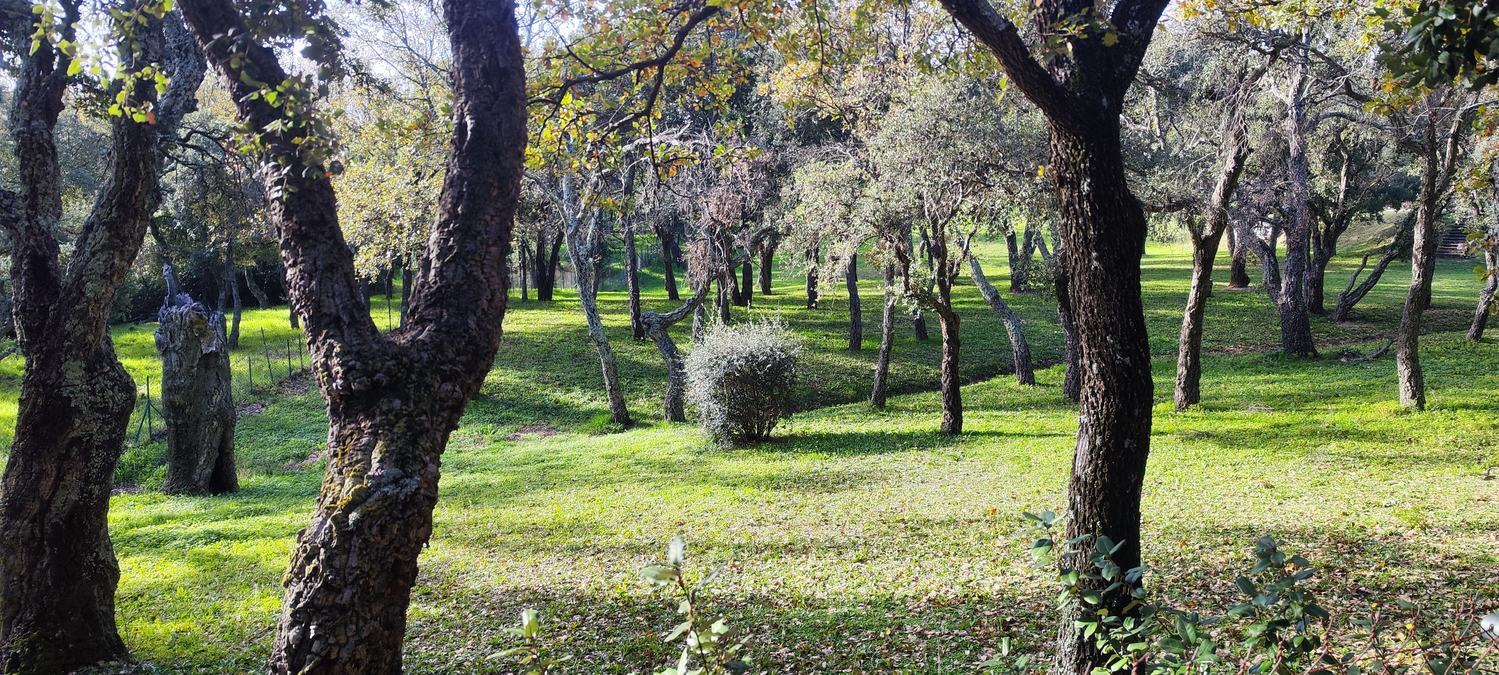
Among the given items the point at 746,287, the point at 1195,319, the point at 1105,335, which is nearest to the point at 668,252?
the point at 746,287

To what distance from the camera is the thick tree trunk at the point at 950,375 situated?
51.1ft

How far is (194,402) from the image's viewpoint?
571 inches

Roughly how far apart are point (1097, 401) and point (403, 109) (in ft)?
61.6

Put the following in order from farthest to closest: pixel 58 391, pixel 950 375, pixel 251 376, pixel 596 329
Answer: pixel 251 376, pixel 596 329, pixel 950 375, pixel 58 391

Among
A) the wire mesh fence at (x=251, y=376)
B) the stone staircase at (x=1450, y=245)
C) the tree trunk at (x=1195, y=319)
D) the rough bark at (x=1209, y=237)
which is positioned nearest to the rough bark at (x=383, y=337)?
the rough bark at (x=1209, y=237)

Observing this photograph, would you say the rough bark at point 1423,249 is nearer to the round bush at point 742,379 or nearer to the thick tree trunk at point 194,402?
the round bush at point 742,379

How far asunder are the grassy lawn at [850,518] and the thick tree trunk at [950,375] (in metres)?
0.54

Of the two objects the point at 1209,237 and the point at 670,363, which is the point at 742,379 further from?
the point at 1209,237

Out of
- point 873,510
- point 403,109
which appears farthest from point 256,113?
point 403,109

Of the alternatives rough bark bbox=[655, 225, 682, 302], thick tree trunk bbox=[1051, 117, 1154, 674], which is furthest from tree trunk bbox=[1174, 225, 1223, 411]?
rough bark bbox=[655, 225, 682, 302]

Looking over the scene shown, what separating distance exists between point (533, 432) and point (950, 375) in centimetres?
994

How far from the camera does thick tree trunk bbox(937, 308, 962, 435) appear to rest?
1556 cm

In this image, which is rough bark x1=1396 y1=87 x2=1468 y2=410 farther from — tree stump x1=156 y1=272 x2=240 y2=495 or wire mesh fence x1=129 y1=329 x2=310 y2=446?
wire mesh fence x1=129 y1=329 x2=310 y2=446

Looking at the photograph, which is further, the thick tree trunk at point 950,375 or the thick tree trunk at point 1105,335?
the thick tree trunk at point 950,375
